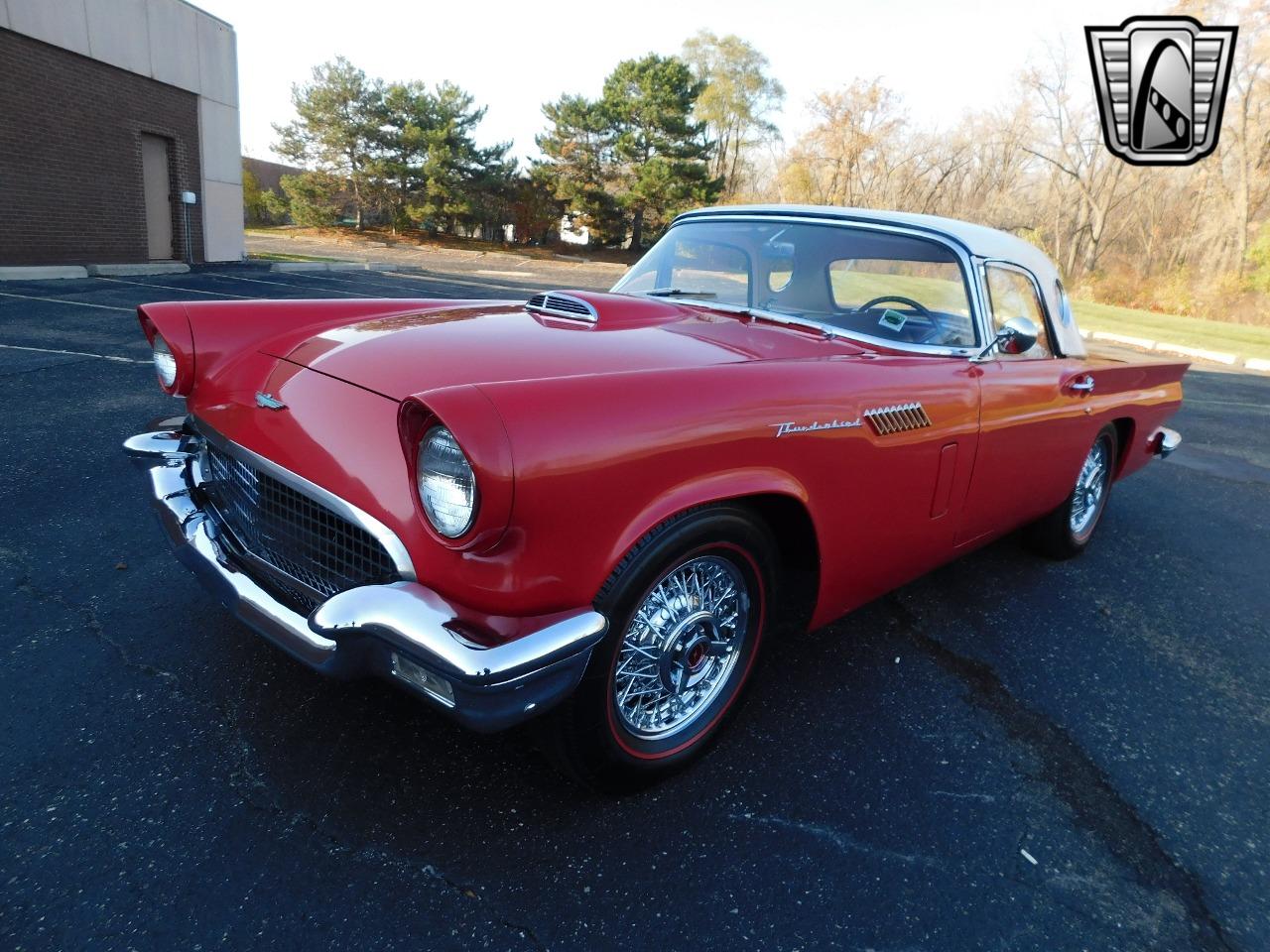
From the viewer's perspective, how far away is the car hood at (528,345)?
1948mm

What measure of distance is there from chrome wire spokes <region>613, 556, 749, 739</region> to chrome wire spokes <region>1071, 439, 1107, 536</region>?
2.50 metres

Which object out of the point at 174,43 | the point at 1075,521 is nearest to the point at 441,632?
the point at 1075,521

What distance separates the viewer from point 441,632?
1538 millimetres

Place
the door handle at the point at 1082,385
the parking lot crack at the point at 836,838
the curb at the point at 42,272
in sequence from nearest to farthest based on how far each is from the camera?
the parking lot crack at the point at 836,838
the door handle at the point at 1082,385
the curb at the point at 42,272

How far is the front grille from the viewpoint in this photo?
1.84 m

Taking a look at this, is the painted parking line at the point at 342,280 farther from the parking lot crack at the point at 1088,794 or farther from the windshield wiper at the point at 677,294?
the parking lot crack at the point at 1088,794

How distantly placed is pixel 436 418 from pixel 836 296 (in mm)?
1938

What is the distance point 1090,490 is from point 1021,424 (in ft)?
4.74

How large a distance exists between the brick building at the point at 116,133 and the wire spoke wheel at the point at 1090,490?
14258 millimetres

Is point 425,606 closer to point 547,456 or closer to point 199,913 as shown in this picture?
point 547,456

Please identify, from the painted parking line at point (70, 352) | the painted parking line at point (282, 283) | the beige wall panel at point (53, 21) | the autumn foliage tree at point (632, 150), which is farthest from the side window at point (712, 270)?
the autumn foliage tree at point (632, 150)

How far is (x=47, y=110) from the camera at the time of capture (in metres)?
12.1

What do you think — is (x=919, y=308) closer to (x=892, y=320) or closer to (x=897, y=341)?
(x=892, y=320)

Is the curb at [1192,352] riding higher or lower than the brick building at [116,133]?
lower
